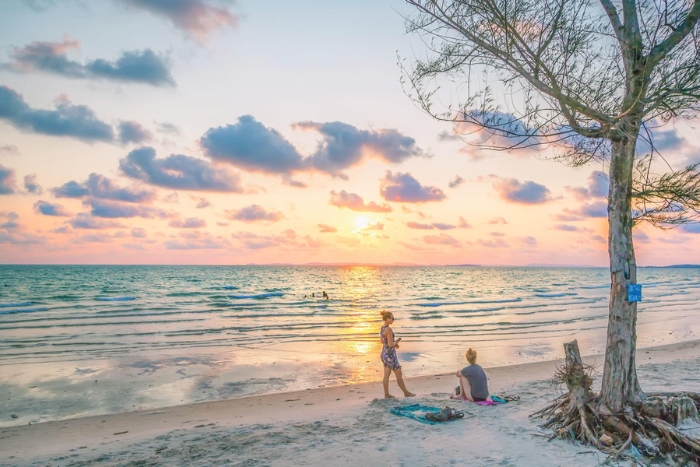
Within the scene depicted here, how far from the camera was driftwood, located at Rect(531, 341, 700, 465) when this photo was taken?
6.25m

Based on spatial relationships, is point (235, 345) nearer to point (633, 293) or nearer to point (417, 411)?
point (417, 411)

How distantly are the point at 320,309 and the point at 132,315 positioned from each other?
46.2 ft

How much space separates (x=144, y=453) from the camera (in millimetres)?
7656

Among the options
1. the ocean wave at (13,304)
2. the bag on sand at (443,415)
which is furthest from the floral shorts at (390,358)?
the ocean wave at (13,304)

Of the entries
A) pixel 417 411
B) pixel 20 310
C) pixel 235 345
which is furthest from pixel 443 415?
pixel 20 310

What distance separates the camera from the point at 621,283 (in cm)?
679

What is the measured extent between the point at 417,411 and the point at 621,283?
4.54 meters

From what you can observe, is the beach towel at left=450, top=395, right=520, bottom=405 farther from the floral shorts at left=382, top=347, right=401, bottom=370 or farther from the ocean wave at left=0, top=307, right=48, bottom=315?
the ocean wave at left=0, top=307, right=48, bottom=315

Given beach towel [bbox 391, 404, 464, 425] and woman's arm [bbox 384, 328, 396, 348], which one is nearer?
beach towel [bbox 391, 404, 464, 425]

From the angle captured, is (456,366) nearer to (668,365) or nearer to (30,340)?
(668,365)

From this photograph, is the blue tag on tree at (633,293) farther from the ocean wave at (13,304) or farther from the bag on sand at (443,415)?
the ocean wave at (13,304)

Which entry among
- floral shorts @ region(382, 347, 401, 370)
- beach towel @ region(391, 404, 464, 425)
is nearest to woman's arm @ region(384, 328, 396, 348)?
floral shorts @ region(382, 347, 401, 370)

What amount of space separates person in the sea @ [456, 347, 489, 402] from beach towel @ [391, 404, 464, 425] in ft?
3.95

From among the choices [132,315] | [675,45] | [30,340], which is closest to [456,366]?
[675,45]
